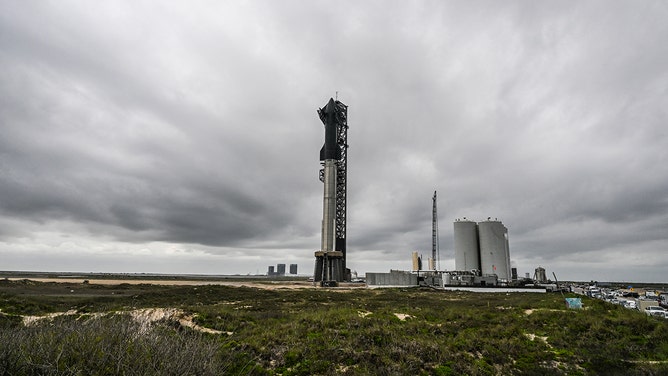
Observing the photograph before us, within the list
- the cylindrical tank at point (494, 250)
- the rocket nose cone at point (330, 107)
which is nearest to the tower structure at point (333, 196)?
the rocket nose cone at point (330, 107)

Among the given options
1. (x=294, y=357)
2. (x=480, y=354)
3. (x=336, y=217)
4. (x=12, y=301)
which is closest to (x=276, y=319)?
(x=294, y=357)

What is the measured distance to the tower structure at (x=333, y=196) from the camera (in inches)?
3531

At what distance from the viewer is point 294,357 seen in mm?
15906

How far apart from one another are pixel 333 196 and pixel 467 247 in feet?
138

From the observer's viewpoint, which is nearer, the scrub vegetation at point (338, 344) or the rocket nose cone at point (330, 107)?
the scrub vegetation at point (338, 344)

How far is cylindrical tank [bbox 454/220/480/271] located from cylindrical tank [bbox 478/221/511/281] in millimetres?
2193

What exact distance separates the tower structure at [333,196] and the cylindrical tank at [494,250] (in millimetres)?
39185

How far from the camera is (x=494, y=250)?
9719cm

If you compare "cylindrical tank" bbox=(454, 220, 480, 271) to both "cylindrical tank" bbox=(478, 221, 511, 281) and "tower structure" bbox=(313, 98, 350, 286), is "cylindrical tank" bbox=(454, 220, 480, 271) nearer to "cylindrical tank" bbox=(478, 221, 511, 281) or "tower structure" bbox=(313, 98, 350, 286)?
"cylindrical tank" bbox=(478, 221, 511, 281)

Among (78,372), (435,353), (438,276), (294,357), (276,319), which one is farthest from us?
(438,276)

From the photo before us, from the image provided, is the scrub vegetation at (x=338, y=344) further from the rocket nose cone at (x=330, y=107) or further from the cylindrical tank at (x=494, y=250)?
the rocket nose cone at (x=330, y=107)

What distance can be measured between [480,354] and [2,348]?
731 inches

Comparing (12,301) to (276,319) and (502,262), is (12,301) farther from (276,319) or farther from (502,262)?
(502,262)

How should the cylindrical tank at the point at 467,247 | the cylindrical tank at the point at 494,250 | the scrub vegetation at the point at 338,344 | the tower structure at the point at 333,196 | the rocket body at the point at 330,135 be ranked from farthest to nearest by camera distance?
1. the cylindrical tank at the point at 467,247
2. the rocket body at the point at 330,135
3. the cylindrical tank at the point at 494,250
4. the tower structure at the point at 333,196
5. the scrub vegetation at the point at 338,344
